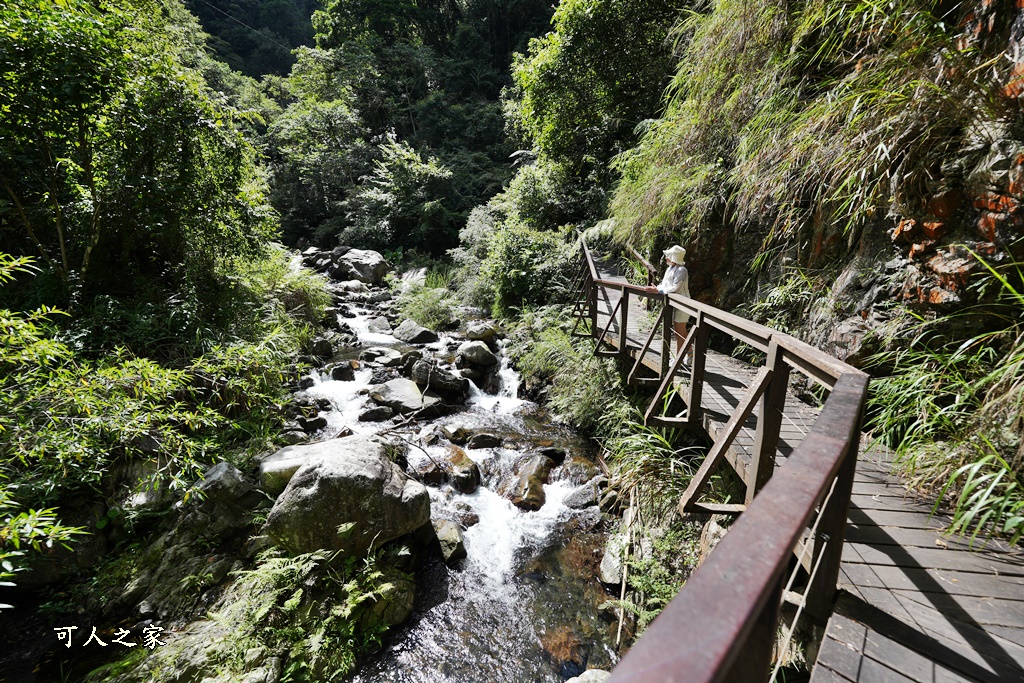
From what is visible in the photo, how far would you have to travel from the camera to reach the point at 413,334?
1120cm

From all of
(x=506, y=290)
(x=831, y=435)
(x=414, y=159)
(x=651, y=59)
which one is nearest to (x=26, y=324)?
(x=831, y=435)

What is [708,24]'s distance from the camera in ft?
20.6

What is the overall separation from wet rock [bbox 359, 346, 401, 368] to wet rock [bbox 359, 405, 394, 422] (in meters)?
2.29

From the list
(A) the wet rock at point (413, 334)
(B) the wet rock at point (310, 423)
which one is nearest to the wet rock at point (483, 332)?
(A) the wet rock at point (413, 334)

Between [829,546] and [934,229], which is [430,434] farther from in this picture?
[934,229]

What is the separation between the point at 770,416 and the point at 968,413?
1.56 m

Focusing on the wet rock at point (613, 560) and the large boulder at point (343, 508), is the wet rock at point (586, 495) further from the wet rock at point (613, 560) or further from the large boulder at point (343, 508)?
the large boulder at point (343, 508)

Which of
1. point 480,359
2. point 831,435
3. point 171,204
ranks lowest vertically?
point 480,359

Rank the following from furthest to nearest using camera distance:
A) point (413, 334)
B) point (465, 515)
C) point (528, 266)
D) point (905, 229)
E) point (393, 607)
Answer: point (413, 334)
point (528, 266)
point (465, 515)
point (393, 607)
point (905, 229)

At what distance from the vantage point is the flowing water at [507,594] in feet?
11.3

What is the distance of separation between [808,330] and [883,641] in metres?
3.21

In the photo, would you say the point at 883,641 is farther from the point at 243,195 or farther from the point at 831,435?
the point at 243,195

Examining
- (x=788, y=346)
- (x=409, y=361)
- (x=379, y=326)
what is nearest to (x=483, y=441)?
(x=409, y=361)

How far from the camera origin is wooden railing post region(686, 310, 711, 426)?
335 centimetres
